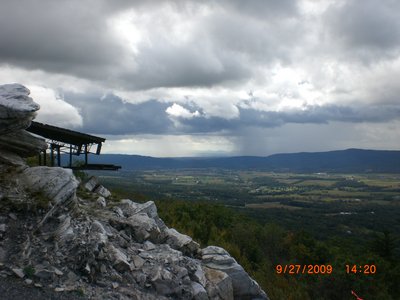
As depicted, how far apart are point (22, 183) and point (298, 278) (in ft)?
107

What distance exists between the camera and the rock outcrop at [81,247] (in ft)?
53.5

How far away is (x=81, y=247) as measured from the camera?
57.4ft

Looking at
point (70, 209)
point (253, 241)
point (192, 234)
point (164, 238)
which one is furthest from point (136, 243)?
point (253, 241)

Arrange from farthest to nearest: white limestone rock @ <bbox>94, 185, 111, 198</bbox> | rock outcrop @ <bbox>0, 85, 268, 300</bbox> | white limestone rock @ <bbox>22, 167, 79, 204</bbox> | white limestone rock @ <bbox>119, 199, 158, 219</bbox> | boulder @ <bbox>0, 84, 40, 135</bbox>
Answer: white limestone rock @ <bbox>94, 185, 111, 198</bbox>, white limestone rock @ <bbox>119, 199, 158, 219</bbox>, boulder @ <bbox>0, 84, 40, 135</bbox>, white limestone rock @ <bbox>22, 167, 79, 204</bbox>, rock outcrop @ <bbox>0, 85, 268, 300</bbox>

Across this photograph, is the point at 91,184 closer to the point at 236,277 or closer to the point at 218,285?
the point at 236,277

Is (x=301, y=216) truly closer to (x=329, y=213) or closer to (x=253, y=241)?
(x=329, y=213)

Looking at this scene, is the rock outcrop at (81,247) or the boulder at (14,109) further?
the boulder at (14,109)

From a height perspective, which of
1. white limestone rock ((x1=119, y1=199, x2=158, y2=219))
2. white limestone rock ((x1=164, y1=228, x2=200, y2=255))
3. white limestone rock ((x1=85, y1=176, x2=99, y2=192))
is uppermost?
white limestone rock ((x1=85, y1=176, x2=99, y2=192))

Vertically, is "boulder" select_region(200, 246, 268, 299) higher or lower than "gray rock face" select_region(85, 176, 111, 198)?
lower

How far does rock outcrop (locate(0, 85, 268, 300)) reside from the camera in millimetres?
16297
